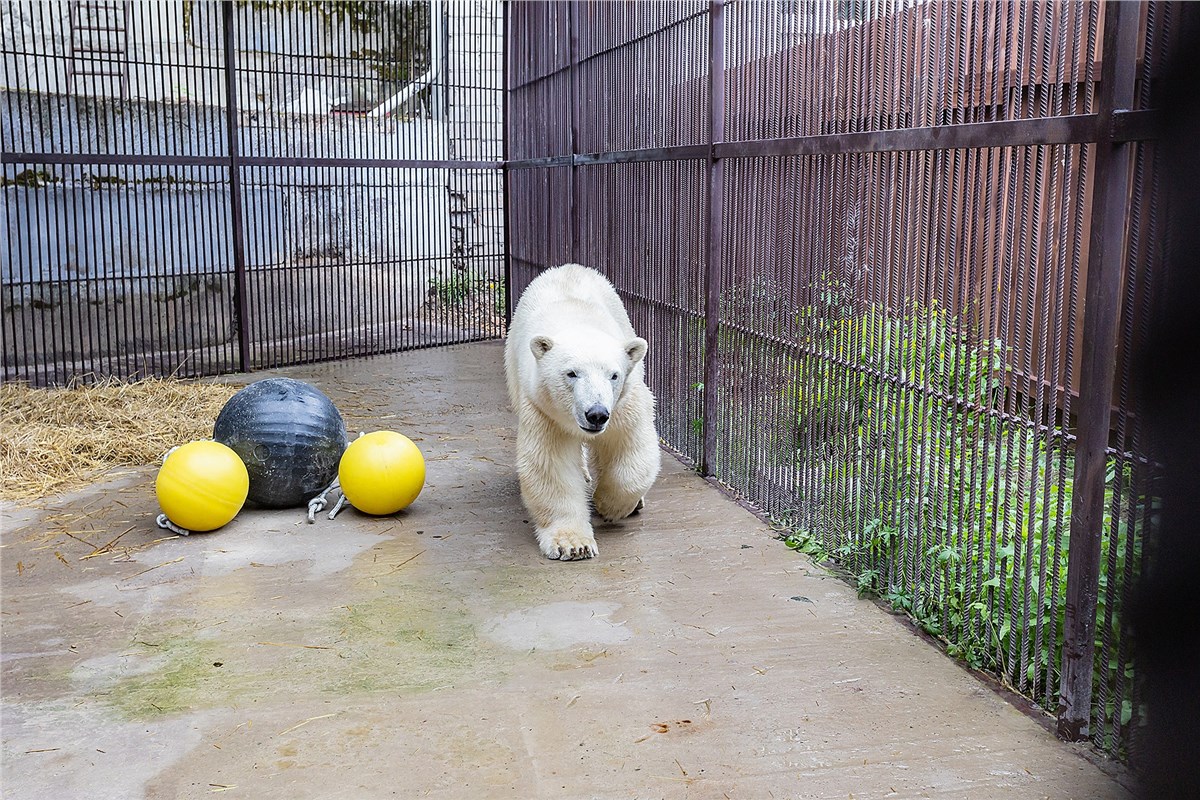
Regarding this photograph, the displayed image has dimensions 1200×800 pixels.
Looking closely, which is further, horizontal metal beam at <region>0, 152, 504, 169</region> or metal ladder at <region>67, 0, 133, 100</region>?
metal ladder at <region>67, 0, 133, 100</region>

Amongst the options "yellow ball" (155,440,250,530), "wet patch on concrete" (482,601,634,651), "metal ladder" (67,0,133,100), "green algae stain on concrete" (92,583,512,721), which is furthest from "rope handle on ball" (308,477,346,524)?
"metal ladder" (67,0,133,100)

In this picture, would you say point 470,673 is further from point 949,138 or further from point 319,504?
point 949,138

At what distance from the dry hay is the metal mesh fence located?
84 centimetres

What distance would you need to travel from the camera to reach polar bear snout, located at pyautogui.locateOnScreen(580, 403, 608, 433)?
3984 millimetres

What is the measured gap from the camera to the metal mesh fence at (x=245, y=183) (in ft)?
27.0

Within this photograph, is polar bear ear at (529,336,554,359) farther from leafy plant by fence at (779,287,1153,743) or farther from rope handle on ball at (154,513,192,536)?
rope handle on ball at (154,513,192,536)

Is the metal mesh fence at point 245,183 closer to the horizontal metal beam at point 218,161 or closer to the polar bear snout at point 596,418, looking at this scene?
the horizontal metal beam at point 218,161

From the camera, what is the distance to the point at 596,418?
13.1ft

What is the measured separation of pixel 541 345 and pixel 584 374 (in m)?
0.28

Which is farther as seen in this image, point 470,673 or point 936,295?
point 936,295

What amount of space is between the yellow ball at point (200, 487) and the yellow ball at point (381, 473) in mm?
483

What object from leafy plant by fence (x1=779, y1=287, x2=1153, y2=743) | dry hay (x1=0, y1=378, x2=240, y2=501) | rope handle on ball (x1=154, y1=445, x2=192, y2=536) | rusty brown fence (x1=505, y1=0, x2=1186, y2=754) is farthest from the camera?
dry hay (x1=0, y1=378, x2=240, y2=501)

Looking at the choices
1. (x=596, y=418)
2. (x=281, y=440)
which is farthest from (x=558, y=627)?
(x=281, y=440)

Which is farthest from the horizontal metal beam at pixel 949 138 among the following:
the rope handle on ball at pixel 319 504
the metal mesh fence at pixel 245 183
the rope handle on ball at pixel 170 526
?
the metal mesh fence at pixel 245 183
